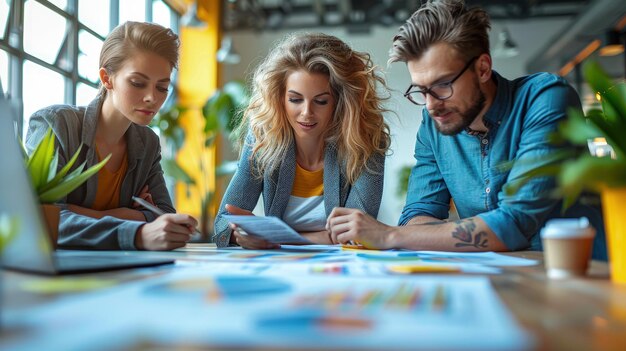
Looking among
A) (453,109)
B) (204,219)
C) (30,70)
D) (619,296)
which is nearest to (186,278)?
(619,296)

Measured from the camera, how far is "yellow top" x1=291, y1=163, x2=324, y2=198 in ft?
7.45

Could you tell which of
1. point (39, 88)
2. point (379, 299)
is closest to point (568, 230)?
point (379, 299)

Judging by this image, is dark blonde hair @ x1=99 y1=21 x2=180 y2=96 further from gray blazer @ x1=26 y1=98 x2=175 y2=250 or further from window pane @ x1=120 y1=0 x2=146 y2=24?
window pane @ x1=120 y1=0 x2=146 y2=24

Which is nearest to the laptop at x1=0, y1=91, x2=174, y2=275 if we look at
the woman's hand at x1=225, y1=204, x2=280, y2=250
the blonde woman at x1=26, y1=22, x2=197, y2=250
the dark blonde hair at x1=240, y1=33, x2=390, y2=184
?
the woman's hand at x1=225, y1=204, x2=280, y2=250

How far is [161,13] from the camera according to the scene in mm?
7371

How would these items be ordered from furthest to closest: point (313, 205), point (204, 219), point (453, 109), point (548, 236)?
point (204, 219) → point (313, 205) → point (453, 109) → point (548, 236)

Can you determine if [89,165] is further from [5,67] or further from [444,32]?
[5,67]

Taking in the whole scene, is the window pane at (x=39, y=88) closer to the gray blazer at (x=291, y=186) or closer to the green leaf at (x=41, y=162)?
the gray blazer at (x=291, y=186)

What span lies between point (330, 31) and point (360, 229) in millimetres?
7496

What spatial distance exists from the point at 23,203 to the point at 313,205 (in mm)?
1493

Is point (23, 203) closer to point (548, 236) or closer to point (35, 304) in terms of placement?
point (35, 304)

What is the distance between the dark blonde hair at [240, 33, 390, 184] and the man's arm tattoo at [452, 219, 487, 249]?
0.71 metres

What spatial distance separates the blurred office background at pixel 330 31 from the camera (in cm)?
562

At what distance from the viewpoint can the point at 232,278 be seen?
0.84 meters
